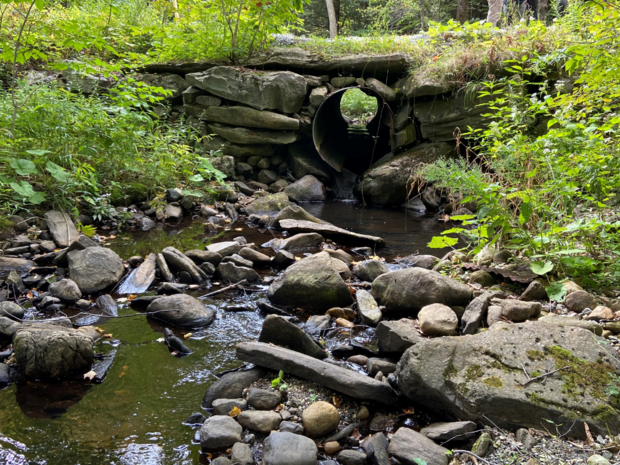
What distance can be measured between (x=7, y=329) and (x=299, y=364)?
1.93 meters

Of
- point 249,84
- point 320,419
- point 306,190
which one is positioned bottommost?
point 320,419

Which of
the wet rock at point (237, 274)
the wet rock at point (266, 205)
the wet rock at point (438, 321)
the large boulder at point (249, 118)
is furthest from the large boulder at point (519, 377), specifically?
the large boulder at point (249, 118)

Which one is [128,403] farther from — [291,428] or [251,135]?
[251,135]

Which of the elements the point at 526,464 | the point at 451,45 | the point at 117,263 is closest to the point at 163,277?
the point at 117,263

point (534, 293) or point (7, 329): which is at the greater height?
point (534, 293)

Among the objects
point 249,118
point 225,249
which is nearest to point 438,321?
point 225,249

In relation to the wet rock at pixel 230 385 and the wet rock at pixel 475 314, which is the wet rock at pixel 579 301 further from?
the wet rock at pixel 230 385

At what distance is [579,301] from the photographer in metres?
2.76

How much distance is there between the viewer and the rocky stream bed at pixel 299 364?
1.83 m

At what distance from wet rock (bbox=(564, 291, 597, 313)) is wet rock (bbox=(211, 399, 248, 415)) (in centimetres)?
219

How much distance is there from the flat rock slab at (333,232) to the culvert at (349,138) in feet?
→ 12.2

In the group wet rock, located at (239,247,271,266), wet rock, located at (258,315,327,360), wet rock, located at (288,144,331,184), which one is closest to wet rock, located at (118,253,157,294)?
wet rock, located at (239,247,271,266)

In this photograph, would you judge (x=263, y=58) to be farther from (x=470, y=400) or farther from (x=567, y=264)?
(x=470, y=400)

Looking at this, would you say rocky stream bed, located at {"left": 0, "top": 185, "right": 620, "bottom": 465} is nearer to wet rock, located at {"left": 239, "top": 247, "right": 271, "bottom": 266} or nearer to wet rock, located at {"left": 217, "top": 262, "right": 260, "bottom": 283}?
wet rock, located at {"left": 217, "top": 262, "right": 260, "bottom": 283}
